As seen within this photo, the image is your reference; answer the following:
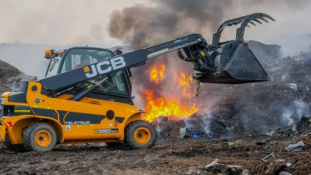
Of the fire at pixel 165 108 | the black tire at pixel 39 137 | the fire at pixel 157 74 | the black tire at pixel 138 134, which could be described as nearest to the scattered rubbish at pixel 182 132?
the fire at pixel 165 108

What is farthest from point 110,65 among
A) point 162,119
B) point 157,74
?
point 157,74

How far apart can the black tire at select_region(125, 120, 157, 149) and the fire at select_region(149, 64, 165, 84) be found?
9.19 m

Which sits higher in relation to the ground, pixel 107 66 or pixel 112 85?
pixel 107 66

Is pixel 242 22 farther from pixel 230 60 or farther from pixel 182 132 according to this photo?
pixel 182 132

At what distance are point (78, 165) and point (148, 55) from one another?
12.8 feet

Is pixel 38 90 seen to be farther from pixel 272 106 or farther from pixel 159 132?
pixel 272 106

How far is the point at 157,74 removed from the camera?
1834 centimetres

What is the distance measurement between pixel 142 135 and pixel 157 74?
9442mm

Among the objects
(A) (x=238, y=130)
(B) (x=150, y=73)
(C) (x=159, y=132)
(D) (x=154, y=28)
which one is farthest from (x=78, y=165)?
(D) (x=154, y=28)

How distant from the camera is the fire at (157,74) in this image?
1823 cm

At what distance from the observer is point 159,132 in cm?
1375

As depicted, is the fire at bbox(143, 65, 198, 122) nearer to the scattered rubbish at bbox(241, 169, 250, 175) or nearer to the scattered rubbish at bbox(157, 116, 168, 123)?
the scattered rubbish at bbox(157, 116, 168, 123)

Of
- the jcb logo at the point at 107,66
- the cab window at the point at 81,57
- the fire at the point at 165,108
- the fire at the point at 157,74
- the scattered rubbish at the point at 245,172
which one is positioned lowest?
the scattered rubbish at the point at 245,172

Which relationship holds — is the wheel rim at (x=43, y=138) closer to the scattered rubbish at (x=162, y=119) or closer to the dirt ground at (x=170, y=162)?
the dirt ground at (x=170, y=162)
